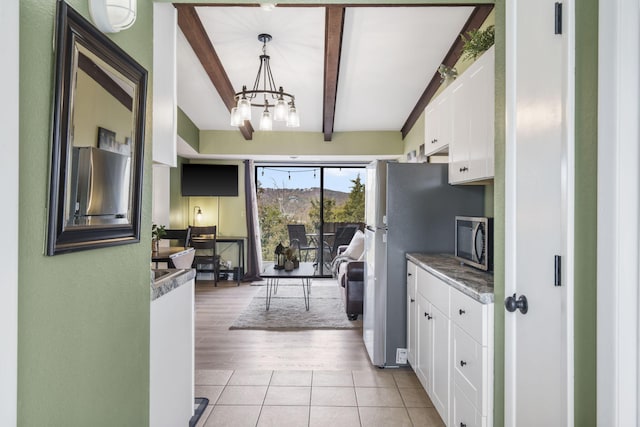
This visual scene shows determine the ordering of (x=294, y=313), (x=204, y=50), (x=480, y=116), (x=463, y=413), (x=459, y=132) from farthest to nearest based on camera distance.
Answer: (x=294, y=313)
(x=204, y=50)
(x=459, y=132)
(x=480, y=116)
(x=463, y=413)

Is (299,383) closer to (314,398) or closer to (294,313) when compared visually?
(314,398)

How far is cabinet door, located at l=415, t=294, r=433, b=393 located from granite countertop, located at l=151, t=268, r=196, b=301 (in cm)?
147

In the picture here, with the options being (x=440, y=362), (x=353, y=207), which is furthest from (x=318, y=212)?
(x=440, y=362)

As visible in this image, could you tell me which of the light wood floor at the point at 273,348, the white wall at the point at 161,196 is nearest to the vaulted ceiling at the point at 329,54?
the white wall at the point at 161,196

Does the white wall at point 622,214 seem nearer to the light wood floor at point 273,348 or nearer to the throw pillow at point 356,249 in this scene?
the light wood floor at point 273,348

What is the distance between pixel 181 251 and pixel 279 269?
1.21 m

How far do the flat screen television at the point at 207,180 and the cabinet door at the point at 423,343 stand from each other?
16.3 feet

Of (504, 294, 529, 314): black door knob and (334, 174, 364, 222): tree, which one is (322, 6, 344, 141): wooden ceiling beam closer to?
(334, 174, 364, 222): tree

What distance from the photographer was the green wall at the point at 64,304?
95cm

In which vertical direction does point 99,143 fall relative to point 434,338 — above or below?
above

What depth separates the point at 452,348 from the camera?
214cm

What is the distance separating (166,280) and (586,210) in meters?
1.68

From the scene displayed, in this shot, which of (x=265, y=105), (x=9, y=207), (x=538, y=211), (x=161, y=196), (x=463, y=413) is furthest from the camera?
(x=161, y=196)

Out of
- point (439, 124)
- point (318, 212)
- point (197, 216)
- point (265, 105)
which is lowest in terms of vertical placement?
point (197, 216)
